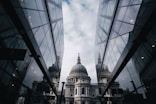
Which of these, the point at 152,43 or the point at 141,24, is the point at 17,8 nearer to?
the point at 141,24

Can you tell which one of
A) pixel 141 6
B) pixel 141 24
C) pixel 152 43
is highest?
pixel 141 6

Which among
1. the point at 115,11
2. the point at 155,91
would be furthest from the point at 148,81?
the point at 115,11

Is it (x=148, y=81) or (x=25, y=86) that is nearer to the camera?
(x=148, y=81)

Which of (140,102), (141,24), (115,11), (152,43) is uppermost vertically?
(115,11)

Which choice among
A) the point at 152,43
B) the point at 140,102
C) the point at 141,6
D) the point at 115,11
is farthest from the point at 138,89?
the point at 115,11

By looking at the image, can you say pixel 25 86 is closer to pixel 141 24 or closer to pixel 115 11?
pixel 141 24

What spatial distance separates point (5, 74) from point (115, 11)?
33.4 feet

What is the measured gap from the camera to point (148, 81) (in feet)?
23.8

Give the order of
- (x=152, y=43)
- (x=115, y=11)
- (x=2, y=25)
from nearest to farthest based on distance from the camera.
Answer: (x=2, y=25) < (x=152, y=43) < (x=115, y=11)

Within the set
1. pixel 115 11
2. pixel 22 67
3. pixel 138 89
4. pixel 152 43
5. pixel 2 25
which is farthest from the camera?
pixel 115 11

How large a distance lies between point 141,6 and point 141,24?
38.2 inches

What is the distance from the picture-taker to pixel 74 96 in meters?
89.3

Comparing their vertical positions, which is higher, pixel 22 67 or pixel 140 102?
pixel 22 67

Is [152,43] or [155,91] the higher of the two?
[152,43]
